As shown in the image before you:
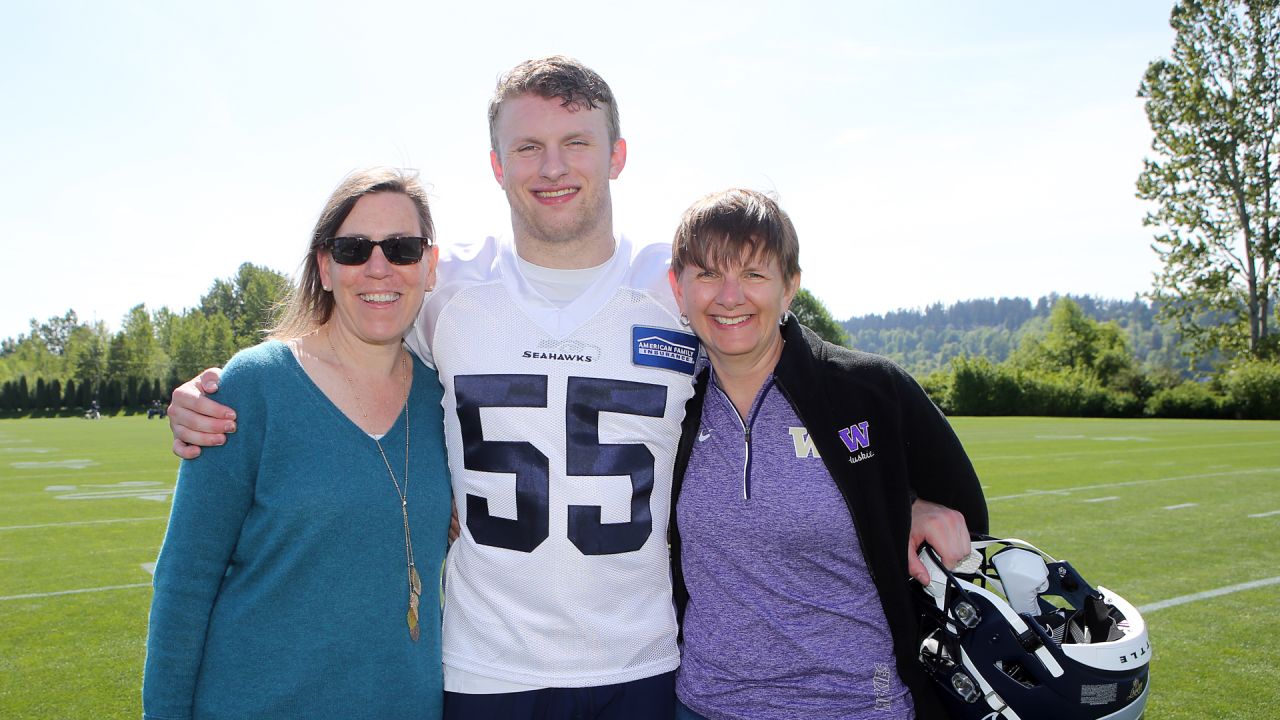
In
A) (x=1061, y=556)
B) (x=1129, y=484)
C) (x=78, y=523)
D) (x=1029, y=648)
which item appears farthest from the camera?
(x=1129, y=484)

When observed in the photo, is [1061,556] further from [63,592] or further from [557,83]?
[63,592]

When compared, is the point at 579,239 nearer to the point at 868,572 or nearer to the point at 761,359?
the point at 761,359

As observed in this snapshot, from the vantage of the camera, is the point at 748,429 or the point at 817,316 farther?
the point at 817,316

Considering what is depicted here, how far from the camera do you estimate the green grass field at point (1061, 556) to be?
169 inches

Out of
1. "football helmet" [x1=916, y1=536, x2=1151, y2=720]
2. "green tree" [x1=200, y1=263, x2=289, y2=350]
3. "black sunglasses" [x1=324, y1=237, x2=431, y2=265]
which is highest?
"green tree" [x1=200, y1=263, x2=289, y2=350]

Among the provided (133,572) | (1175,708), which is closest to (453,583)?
(1175,708)

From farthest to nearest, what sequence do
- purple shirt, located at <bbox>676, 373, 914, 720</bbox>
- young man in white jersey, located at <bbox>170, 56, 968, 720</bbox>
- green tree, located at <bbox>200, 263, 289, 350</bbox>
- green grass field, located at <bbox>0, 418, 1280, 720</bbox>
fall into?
green tree, located at <bbox>200, 263, 289, 350</bbox> < green grass field, located at <bbox>0, 418, 1280, 720</bbox> < young man in white jersey, located at <bbox>170, 56, 968, 720</bbox> < purple shirt, located at <bbox>676, 373, 914, 720</bbox>

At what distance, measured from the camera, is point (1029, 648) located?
1853 millimetres

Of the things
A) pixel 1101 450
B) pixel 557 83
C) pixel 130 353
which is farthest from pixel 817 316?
pixel 557 83

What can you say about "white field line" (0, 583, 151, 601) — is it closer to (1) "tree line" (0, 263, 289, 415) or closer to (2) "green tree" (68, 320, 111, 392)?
(1) "tree line" (0, 263, 289, 415)

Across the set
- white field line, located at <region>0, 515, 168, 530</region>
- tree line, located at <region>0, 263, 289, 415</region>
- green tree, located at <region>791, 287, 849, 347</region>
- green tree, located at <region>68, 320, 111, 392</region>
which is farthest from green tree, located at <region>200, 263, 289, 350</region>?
white field line, located at <region>0, 515, 168, 530</region>

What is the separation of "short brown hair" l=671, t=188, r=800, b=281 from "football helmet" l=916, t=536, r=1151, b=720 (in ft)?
2.73

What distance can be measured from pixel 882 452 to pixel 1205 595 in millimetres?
5433

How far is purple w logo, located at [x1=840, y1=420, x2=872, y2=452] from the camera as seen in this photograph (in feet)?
6.24
